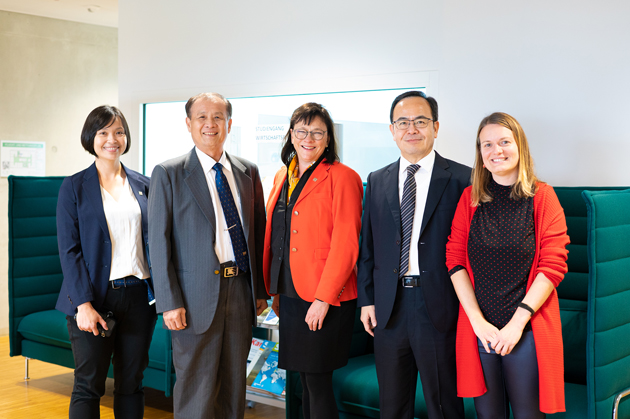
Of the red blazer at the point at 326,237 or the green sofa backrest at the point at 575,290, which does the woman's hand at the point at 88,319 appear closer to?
the red blazer at the point at 326,237

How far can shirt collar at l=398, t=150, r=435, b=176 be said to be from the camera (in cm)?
235

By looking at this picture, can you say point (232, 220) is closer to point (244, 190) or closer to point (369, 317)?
point (244, 190)

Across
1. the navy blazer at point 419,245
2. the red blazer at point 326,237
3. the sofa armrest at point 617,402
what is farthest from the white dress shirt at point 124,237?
the sofa armrest at point 617,402

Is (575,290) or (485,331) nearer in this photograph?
(485,331)

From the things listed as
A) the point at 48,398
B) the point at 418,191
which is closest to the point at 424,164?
the point at 418,191

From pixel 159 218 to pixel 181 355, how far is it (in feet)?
2.00

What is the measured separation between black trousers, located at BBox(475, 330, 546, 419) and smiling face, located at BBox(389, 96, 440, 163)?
792 mm

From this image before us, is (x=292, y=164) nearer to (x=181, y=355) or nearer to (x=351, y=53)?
(x=181, y=355)

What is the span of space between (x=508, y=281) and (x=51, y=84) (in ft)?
18.9

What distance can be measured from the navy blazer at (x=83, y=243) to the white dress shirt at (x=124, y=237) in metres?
0.04

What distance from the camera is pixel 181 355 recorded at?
2463 mm

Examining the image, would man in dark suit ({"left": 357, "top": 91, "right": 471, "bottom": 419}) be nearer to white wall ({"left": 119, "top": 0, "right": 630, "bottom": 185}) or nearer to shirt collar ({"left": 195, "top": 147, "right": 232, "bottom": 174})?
shirt collar ({"left": 195, "top": 147, "right": 232, "bottom": 174})

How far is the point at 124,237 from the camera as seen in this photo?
8.55ft

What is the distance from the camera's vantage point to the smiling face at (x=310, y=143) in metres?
2.49
